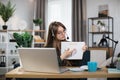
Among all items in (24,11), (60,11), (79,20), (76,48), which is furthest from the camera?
(24,11)

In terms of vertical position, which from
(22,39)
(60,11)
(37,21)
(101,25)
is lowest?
(22,39)

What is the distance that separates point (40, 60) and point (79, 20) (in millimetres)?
4185

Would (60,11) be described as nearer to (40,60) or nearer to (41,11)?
(41,11)

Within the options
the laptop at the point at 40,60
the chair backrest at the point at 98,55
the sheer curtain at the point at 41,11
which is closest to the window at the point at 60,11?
the sheer curtain at the point at 41,11

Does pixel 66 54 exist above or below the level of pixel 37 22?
below

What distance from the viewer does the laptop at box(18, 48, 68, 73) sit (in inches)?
65.9

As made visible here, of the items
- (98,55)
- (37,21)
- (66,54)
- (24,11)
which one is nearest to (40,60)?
(66,54)

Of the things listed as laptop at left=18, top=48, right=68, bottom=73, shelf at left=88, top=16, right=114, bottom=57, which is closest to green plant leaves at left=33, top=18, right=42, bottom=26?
shelf at left=88, top=16, right=114, bottom=57

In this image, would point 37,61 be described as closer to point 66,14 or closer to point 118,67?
point 118,67

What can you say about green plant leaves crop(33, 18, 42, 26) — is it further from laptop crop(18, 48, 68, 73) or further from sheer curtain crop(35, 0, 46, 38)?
laptop crop(18, 48, 68, 73)

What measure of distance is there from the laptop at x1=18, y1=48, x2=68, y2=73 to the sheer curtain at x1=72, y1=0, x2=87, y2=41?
160 inches

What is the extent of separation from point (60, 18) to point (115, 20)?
1451mm

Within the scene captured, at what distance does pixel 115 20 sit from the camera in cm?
576

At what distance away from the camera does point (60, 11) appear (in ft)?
19.8
